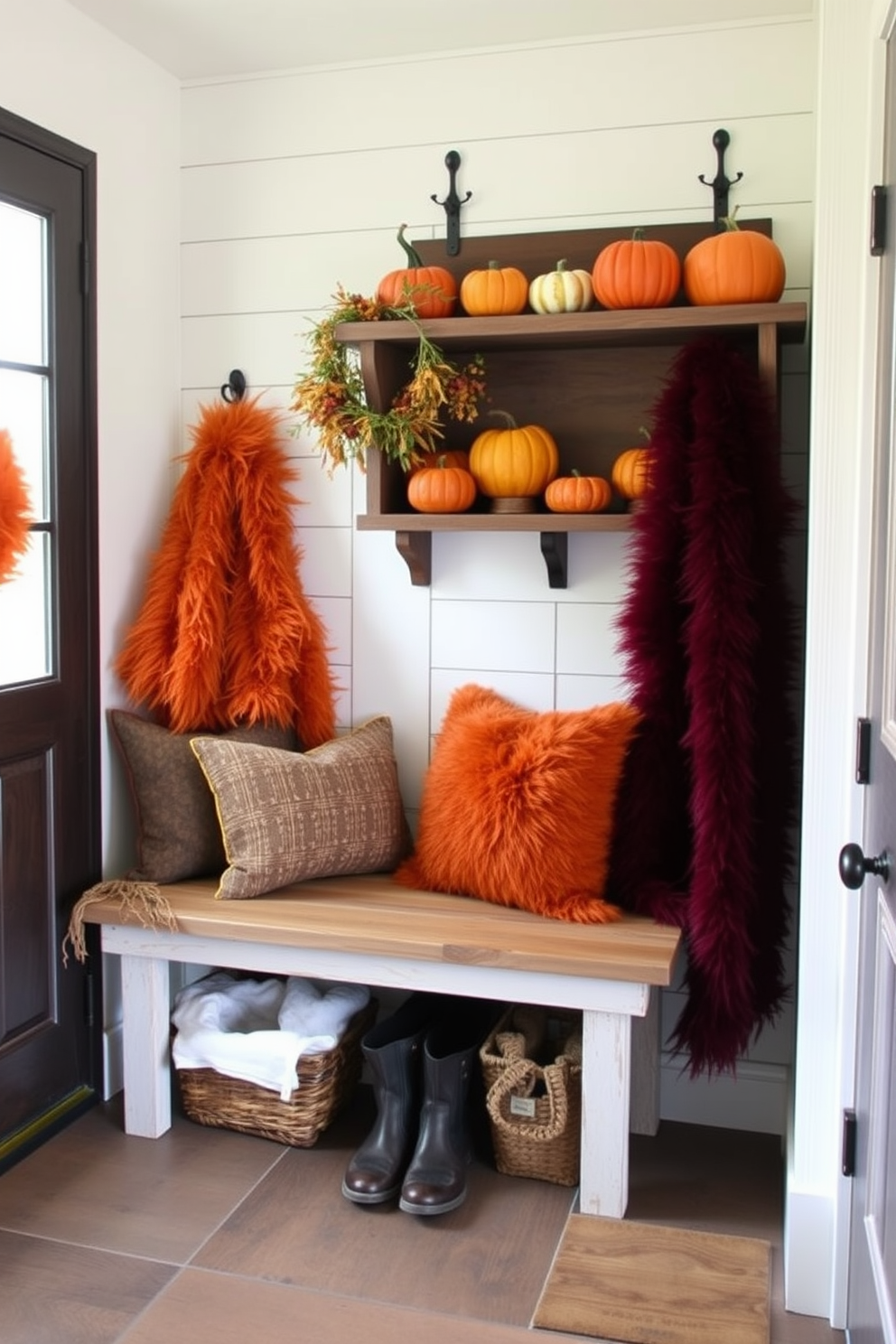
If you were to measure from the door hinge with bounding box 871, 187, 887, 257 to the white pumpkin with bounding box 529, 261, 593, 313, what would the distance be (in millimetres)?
759

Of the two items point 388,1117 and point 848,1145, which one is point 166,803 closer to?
point 388,1117

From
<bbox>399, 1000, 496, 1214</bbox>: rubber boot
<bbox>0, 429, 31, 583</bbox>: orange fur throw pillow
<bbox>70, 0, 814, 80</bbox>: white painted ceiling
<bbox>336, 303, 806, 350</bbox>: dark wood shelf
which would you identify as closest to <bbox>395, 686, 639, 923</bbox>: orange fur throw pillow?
<bbox>399, 1000, 496, 1214</bbox>: rubber boot

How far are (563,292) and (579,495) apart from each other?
1.36 ft

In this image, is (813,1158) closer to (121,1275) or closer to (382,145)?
(121,1275)

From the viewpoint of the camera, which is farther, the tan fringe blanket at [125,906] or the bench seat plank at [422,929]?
the tan fringe blanket at [125,906]

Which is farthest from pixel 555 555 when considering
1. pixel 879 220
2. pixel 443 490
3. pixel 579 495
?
pixel 879 220

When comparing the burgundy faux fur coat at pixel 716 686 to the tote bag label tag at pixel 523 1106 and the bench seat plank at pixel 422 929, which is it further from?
the tote bag label tag at pixel 523 1106

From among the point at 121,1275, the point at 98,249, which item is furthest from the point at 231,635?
the point at 121,1275

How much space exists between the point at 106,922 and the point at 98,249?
1.46 m

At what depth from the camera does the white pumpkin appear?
8.74ft

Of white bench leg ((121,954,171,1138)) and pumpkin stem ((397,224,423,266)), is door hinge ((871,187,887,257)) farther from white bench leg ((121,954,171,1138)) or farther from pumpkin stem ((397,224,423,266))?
white bench leg ((121,954,171,1138))

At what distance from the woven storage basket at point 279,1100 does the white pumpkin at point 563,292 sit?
1603 mm

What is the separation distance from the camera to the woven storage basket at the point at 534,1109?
2627 millimetres

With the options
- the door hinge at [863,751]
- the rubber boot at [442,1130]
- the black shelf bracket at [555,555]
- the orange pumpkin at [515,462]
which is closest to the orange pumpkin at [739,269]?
the orange pumpkin at [515,462]
